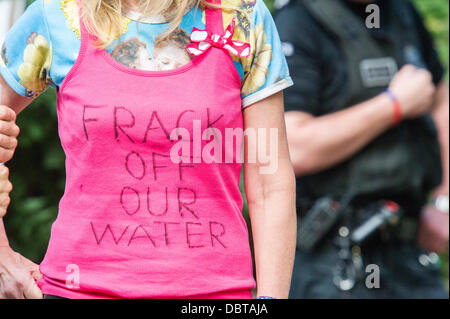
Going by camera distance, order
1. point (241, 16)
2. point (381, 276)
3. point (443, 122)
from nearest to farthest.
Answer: point (241, 16)
point (381, 276)
point (443, 122)

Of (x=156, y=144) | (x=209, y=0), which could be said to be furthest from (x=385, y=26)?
(x=156, y=144)

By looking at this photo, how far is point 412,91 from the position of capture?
264 centimetres

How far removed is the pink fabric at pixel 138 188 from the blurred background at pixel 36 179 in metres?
2.09

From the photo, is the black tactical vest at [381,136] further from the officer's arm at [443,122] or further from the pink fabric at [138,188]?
the pink fabric at [138,188]

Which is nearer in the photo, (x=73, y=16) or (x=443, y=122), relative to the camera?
(x=73, y=16)

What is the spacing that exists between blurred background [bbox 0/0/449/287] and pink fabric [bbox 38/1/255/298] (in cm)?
209

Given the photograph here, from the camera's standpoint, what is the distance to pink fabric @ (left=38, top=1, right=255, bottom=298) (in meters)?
1.57

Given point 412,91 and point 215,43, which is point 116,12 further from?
point 412,91

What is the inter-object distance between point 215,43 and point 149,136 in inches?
10.3

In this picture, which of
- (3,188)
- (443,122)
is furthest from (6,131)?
(443,122)

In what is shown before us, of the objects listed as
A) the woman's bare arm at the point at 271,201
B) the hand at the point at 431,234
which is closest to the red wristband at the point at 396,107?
the hand at the point at 431,234

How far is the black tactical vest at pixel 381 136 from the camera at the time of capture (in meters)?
2.53

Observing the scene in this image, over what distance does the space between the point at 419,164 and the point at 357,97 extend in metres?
0.35
